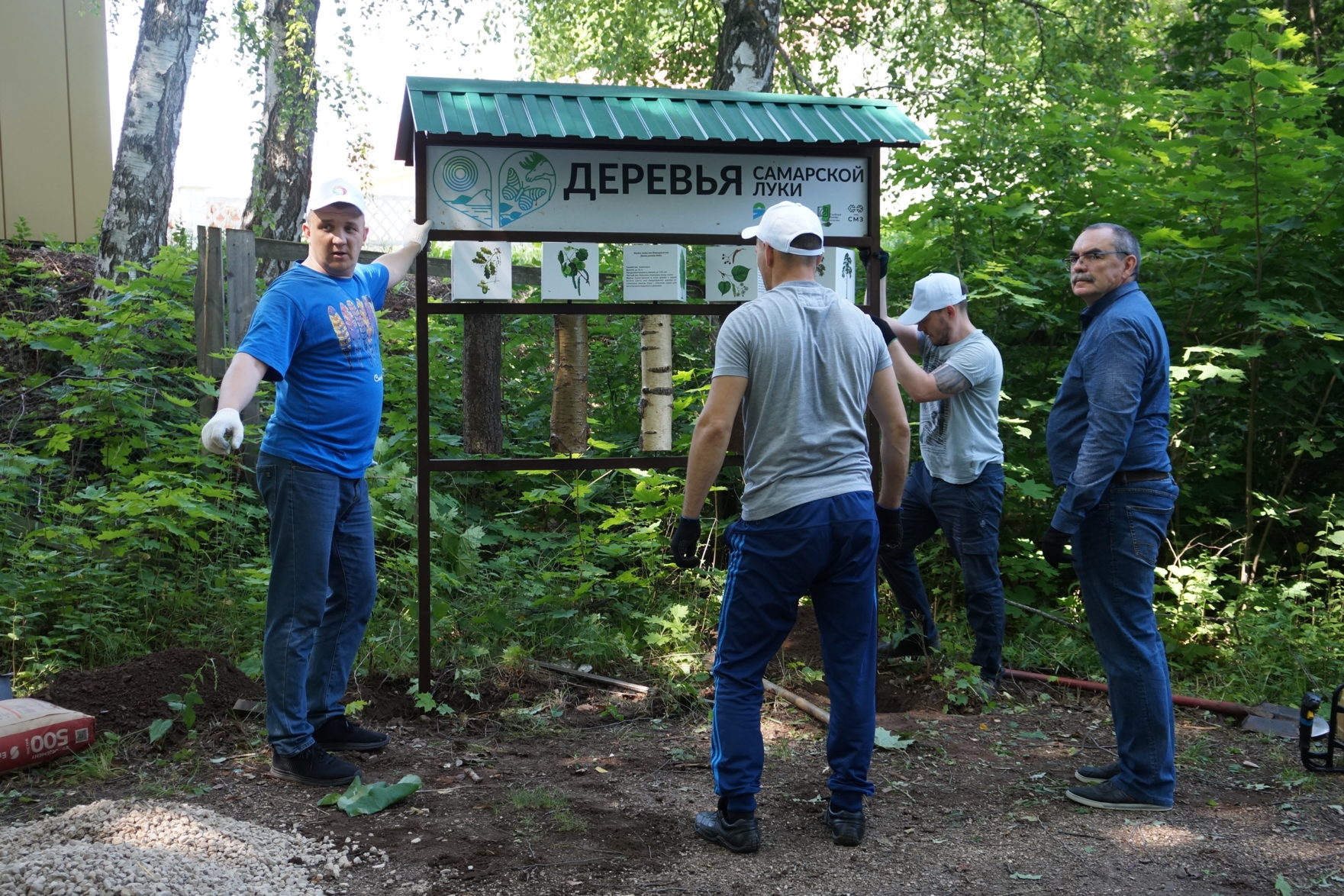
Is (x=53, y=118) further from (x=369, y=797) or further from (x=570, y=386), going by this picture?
(x=369, y=797)

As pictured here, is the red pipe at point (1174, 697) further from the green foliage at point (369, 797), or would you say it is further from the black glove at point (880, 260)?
the green foliage at point (369, 797)

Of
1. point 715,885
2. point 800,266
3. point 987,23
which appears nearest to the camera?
point 715,885

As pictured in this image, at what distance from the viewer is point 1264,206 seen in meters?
5.82

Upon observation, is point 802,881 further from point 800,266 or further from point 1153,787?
point 800,266

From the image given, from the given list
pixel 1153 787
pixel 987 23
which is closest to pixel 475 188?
pixel 1153 787

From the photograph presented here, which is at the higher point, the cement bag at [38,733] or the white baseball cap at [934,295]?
the white baseball cap at [934,295]

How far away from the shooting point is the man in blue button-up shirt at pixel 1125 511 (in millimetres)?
3428

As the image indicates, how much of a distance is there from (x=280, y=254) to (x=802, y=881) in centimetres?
516

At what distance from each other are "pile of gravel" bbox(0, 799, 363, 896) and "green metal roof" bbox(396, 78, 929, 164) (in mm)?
2734

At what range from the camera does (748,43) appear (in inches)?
294

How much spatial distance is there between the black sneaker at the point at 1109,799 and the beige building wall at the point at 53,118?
34.1 feet

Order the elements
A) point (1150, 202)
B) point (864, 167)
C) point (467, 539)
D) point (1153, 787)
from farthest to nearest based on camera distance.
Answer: point (1150, 202) < point (467, 539) < point (864, 167) < point (1153, 787)

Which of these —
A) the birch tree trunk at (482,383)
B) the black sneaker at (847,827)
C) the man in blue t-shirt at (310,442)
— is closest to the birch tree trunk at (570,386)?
the birch tree trunk at (482,383)

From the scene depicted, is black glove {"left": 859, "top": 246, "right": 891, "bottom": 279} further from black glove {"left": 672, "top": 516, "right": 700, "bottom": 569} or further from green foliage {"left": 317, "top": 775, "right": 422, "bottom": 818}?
green foliage {"left": 317, "top": 775, "right": 422, "bottom": 818}
